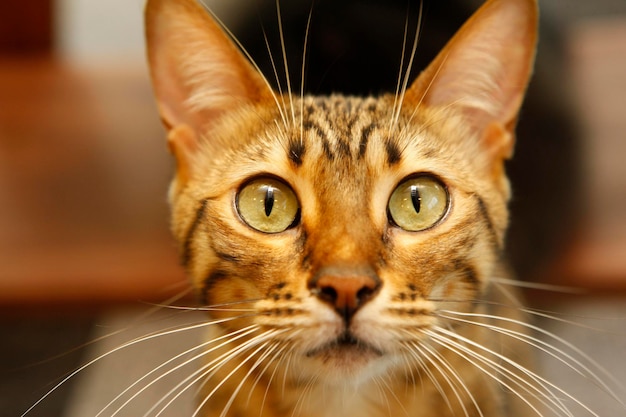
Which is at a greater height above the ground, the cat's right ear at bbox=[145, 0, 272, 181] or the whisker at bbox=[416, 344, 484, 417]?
the cat's right ear at bbox=[145, 0, 272, 181]

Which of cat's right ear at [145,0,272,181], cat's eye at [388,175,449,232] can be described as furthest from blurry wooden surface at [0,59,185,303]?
cat's eye at [388,175,449,232]

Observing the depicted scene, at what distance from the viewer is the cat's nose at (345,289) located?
65 cm

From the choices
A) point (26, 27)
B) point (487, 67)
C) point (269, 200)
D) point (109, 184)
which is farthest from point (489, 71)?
point (26, 27)

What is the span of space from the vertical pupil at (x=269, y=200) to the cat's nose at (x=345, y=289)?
0.12 m

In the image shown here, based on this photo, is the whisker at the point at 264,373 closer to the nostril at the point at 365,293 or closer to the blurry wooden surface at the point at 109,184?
the nostril at the point at 365,293

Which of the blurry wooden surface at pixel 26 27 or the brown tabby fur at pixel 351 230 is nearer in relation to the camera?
the brown tabby fur at pixel 351 230

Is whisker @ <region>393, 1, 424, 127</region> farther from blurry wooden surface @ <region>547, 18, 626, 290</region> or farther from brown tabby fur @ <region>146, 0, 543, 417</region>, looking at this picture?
blurry wooden surface @ <region>547, 18, 626, 290</region>

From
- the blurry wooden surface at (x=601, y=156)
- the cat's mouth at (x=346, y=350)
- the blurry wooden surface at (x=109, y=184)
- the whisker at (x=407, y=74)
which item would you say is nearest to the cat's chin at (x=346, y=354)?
the cat's mouth at (x=346, y=350)

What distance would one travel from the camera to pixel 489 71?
81 cm

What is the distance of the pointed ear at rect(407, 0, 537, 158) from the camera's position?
76cm


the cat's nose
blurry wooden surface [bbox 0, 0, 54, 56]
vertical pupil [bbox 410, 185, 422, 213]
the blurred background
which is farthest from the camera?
blurry wooden surface [bbox 0, 0, 54, 56]

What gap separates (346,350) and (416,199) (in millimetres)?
184

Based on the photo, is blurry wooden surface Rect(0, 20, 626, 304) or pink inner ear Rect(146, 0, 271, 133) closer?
pink inner ear Rect(146, 0, 271, 133)

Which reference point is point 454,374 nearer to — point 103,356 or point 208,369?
point 208,369
